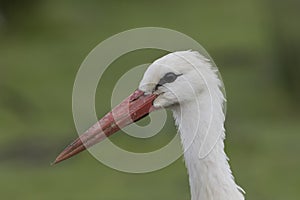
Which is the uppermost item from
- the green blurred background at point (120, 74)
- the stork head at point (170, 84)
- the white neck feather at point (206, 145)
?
the stork head at point (170, 84)

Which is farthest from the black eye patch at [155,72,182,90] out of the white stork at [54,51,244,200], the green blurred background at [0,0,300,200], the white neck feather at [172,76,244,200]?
the green blurred background at [0,0,300,200]

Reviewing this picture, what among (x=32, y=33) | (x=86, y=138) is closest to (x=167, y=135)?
(x=32, y=33)

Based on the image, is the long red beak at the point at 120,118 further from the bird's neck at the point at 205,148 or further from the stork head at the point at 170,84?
the bird's neck at the point at 205,148

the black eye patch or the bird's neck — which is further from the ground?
the black eye patch

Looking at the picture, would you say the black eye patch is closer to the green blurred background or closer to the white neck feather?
the white neck feather

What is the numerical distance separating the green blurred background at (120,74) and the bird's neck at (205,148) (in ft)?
12.4

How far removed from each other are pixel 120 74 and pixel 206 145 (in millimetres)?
6150

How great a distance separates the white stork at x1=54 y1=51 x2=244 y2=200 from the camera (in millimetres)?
4020

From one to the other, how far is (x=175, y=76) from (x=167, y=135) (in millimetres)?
4671

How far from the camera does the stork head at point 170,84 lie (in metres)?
4.01

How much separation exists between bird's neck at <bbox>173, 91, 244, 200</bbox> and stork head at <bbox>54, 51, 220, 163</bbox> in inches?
1.9

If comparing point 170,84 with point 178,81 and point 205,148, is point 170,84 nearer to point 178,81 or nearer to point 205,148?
point 178,81

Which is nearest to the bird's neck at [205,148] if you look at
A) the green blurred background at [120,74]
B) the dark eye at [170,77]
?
the dark eye at [170,77]

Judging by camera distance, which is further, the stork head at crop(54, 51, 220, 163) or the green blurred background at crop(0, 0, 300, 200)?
the green blurred background at crop(0, 0, 300, 200)
